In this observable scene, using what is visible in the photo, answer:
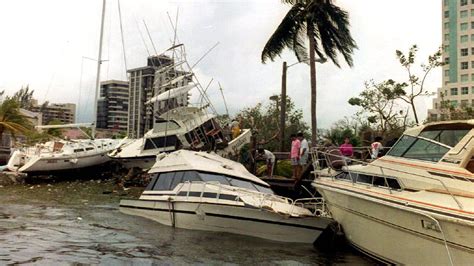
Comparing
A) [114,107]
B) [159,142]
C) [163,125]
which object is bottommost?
[159,142]

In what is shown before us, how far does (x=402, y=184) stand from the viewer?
9.63m

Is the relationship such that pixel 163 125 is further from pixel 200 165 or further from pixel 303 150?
pixel 200 165

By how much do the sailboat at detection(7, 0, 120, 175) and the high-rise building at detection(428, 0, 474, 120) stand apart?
250ft

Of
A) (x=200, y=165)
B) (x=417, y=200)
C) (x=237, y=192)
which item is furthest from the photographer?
(x=200, y=165)

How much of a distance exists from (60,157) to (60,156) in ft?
0.21

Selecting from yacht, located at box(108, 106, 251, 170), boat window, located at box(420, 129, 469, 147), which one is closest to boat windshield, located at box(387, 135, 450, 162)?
boat window, located at box(420, 129, 469, 147)

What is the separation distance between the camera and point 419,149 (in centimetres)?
1014

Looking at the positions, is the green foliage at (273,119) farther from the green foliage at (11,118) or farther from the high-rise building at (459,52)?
the high-rise building at (459,52)

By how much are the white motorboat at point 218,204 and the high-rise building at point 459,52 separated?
86244 millimetres

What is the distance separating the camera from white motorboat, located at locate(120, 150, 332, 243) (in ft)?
39.0

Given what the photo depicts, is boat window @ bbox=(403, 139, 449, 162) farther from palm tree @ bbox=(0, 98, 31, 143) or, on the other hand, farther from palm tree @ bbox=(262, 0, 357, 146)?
palm tree @ bbox=(0, 98, 31, 143)

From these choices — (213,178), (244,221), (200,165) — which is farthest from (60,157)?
(244,221)

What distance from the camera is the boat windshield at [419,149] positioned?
959cm

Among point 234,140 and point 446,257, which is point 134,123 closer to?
point 234,140
